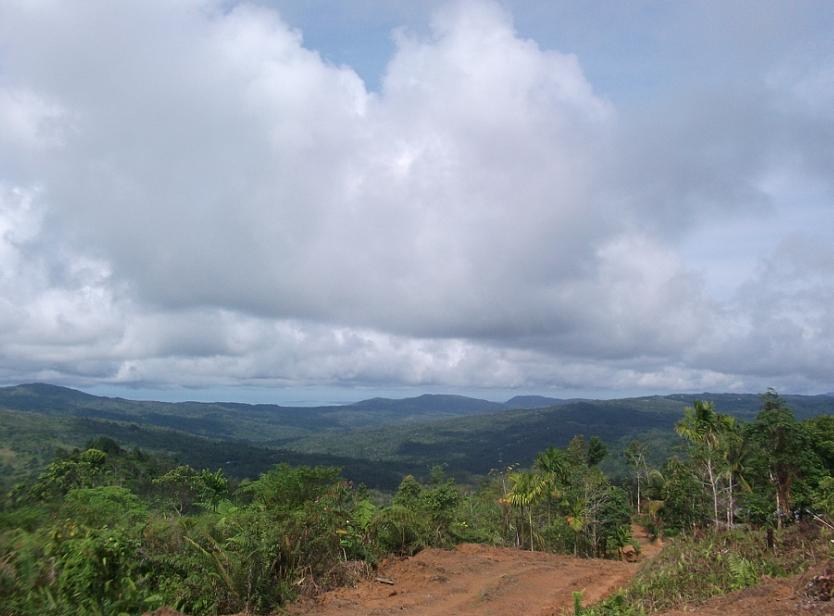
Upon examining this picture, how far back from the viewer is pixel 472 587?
12.7 metres

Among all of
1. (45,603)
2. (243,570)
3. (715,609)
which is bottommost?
(243,570)

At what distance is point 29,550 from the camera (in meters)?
4.50

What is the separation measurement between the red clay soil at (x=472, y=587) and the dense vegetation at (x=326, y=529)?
70 cm

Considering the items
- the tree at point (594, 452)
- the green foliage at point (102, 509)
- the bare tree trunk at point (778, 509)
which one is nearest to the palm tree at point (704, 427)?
the bare tree trunk at point (778, 509)

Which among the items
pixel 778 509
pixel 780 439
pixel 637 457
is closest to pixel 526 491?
pixel 780 439

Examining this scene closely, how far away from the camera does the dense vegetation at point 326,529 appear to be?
18.3 ft

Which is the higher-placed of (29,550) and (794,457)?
(29,550)

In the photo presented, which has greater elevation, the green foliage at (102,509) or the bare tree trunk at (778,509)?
the green foliage at (102,509)

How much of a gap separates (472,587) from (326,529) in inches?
138

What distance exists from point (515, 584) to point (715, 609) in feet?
19.2

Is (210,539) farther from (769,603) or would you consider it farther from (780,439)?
(780,439)

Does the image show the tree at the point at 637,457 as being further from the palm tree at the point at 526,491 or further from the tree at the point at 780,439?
the tree at the point at 780,439

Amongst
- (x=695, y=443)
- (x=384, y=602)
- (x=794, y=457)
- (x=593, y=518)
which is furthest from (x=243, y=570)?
(x=695, y=443)

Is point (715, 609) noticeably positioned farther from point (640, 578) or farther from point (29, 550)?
point (29, 550)
